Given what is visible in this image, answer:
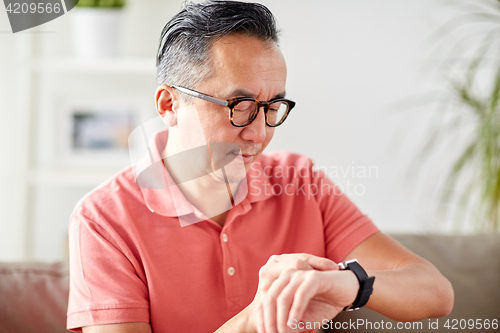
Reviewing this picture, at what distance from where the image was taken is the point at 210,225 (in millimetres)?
983

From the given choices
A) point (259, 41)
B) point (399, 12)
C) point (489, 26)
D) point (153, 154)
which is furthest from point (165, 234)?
point (489, 26)

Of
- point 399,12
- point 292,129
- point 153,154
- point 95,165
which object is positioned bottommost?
point 95,165

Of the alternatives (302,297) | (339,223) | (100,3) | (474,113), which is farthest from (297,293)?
(100,3)

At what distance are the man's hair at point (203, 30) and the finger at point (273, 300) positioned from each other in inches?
16.0

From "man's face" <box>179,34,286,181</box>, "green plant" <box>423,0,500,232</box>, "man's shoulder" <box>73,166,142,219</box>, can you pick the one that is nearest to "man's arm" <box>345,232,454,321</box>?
"man's face" <box>179,34,286,181</box>

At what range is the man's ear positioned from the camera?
37.4 inches

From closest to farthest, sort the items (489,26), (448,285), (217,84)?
(217,84), (448,285), (489,26)

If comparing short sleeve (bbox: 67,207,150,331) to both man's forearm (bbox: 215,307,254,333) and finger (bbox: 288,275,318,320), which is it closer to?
man's forearm (bbox: 215,307,254,333)

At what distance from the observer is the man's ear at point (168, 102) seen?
0.95 metres

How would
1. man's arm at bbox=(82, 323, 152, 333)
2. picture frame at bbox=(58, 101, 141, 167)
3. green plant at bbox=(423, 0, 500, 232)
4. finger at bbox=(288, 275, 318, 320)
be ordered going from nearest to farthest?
finger at bbox=(288, 275, 318, 320) → man's arm at bbox=(82, 323, 152, 333) → green plant at bbox=(423, 0, 500, 232) → picture frame at bbox=(58, 101, 141, 167)

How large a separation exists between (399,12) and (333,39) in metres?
0.29

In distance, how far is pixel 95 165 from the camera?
2055 millimetres

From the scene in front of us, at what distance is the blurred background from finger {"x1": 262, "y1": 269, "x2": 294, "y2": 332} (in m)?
1.32

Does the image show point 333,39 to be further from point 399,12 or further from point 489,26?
point 489,26
